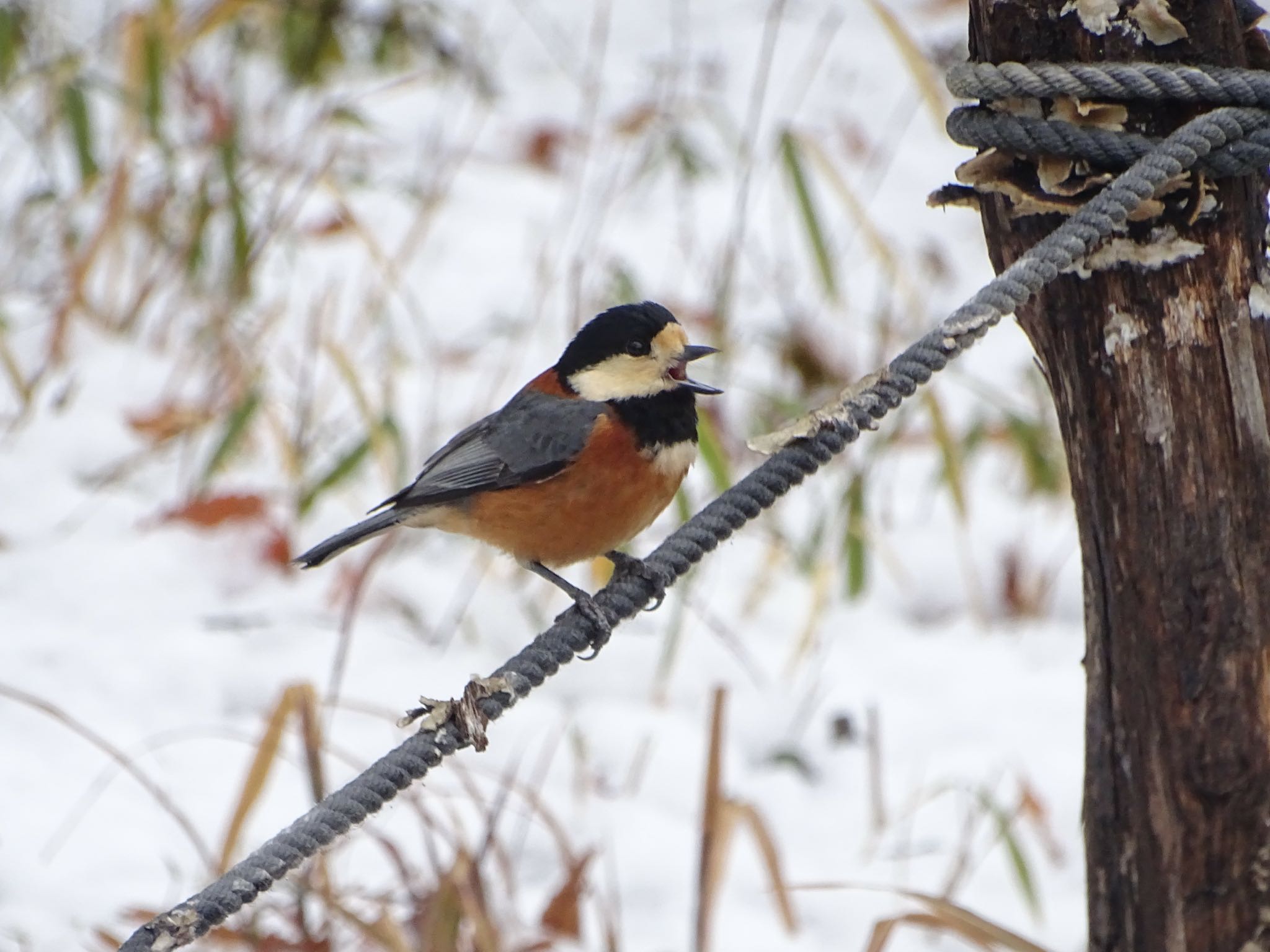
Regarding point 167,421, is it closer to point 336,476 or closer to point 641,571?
point 336,476

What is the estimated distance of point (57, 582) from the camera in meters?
3.37

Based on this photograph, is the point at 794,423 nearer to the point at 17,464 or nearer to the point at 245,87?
the point at 17,464

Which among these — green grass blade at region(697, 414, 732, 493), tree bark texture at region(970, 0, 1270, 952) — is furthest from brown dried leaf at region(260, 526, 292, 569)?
tree bark texture at region(970, 0, 1270, 952)

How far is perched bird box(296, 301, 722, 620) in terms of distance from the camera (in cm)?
236

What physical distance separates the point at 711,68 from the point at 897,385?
514 centimetres

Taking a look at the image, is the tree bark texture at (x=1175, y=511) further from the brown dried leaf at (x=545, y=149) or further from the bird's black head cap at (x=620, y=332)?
the brown dried leaf at (x=545, y=149)

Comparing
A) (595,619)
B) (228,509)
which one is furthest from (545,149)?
(595,619)

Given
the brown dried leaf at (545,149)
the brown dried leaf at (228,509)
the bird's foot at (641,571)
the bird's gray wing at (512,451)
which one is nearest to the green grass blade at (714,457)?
the bird's foot at (641,571)

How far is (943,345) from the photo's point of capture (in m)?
1.71

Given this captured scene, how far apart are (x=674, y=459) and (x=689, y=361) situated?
0.52ft

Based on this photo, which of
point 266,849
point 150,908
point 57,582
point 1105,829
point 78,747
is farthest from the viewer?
point 57,582

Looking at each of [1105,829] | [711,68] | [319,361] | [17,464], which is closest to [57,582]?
[17,464]

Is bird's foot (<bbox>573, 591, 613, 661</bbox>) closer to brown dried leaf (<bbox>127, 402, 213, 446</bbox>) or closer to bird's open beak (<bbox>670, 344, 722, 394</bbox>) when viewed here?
bird's open beak (<bbox>670, 344, 722, 394</bbox>)

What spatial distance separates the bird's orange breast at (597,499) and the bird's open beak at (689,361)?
0.37 ft
